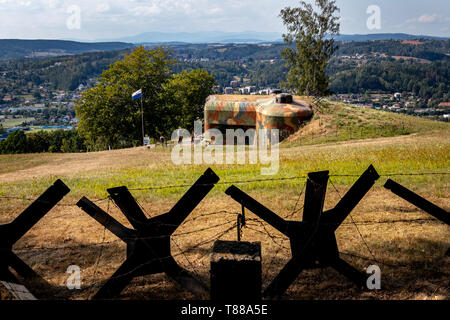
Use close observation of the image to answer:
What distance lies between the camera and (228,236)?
713cm

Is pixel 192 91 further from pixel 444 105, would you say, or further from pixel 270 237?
pixel 444 105

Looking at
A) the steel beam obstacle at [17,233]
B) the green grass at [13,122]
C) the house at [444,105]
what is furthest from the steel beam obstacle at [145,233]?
the green grass at [13,122]

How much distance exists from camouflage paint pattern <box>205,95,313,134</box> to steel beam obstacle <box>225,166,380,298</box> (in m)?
24.3

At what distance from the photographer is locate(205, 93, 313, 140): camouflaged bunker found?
29.0m

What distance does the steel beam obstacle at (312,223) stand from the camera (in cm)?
465

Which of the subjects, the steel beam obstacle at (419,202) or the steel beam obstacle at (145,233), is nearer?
the steel beam obstacle at (145,233)

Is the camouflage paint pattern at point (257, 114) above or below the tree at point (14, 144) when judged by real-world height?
above

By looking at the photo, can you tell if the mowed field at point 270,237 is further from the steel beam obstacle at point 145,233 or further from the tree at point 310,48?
the tree at point 310,48

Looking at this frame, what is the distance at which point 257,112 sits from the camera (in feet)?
101

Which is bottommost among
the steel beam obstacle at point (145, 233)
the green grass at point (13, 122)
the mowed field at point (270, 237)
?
the green grass at point (13, 122)

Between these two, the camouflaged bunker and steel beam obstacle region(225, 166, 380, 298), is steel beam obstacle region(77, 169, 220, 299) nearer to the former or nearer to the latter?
steel beam obstacle region(225, 166, 380, 298)

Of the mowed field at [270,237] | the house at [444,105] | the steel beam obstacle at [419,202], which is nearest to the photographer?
the steel beam obstacle at [419,202]
